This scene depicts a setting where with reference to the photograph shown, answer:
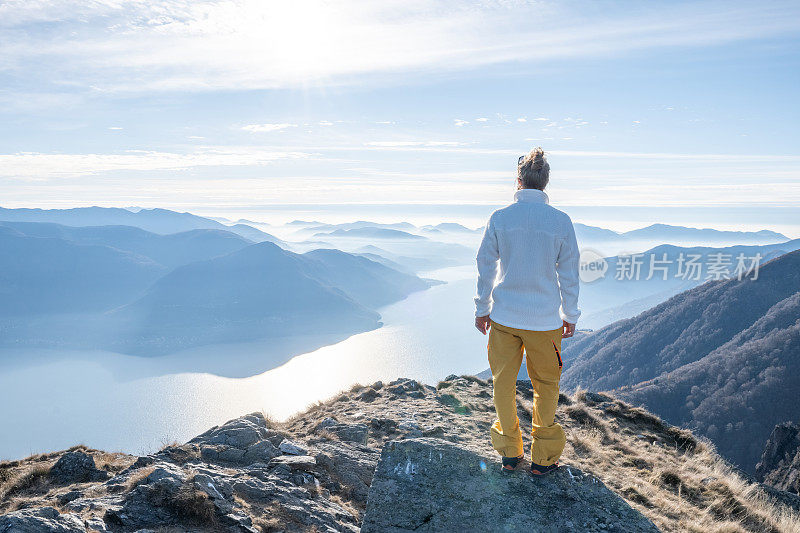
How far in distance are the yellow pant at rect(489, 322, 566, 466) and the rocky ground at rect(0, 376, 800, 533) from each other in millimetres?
266

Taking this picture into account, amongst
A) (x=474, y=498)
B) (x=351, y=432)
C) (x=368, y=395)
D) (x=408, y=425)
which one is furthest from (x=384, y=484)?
(x=368, y=395)

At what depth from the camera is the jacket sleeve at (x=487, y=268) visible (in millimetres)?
4625

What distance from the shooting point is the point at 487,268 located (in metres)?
4.67

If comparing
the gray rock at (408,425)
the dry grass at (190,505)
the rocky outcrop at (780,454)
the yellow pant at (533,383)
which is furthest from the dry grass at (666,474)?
the rocky outcrop at (780,454)

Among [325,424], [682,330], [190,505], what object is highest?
[190,505]

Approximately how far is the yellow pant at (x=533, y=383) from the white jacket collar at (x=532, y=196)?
4.26 ft

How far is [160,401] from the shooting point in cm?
15750

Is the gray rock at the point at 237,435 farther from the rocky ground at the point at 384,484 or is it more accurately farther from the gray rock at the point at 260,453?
the gray rock at the point at 260,453

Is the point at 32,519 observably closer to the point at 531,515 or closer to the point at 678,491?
the point at 531,515

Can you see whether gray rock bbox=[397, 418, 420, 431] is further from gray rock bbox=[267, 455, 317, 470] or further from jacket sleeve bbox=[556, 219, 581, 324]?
jacket sleeve bbox=[556, 219, 581, 324]

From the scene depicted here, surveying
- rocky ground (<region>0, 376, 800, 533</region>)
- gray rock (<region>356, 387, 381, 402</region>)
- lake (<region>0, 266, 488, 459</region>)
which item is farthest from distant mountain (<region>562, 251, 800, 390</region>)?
rocky ground (<region>0, 376, 800, 533</region>)

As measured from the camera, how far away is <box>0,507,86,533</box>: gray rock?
11.3 feet

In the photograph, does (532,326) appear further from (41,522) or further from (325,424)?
(325,424)

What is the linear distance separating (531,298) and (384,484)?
227cm
